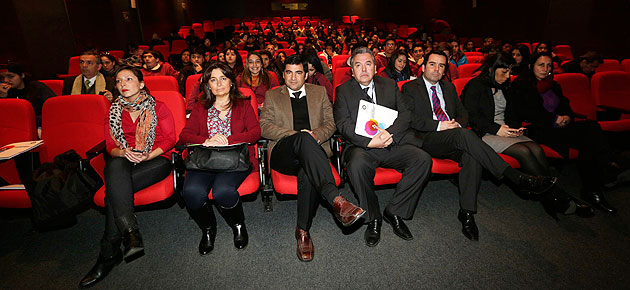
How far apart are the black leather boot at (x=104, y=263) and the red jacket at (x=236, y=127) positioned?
34.7 inches

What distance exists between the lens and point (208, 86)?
2490 millimetres

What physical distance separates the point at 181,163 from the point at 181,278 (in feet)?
2.67

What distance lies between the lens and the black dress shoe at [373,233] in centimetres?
231

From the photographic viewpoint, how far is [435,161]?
2500mm

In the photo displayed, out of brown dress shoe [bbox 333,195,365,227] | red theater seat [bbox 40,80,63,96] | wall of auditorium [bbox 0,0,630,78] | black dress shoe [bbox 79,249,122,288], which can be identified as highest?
wall of auditorium [bbox 0,0,630,78]

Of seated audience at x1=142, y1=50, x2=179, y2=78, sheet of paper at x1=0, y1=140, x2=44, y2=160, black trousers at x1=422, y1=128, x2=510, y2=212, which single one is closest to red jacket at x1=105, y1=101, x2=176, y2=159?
sheet of paper at x1=0, y1=140, x2=44, y2=160

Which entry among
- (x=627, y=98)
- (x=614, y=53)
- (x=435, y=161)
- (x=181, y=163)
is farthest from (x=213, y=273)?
(x=614, y=53)

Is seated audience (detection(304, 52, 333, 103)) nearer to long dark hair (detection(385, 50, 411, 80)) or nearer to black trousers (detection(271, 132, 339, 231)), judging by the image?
long dark hair (detection(385, 50, 411, 80))

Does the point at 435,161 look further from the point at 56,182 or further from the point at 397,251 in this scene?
the point at 56,182

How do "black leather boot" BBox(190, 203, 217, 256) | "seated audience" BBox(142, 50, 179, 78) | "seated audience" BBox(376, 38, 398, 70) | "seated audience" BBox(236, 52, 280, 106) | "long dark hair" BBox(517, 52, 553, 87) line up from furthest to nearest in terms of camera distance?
"seated audience" BBox(376, 38, 398, 70)
"seated audience" BBox(142, 50, 179, 78)
"seated audience" BBox(236, 52, 280, 106)
"long dark hair" BBox(517, 52, 553, 87)
"black leather boot" BBox(190, 203, 217, 256)

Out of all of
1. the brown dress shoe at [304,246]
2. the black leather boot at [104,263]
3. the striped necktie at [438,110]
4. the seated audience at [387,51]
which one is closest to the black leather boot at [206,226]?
the black leather boot at [104,263]

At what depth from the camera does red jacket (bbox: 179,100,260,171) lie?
239 cm

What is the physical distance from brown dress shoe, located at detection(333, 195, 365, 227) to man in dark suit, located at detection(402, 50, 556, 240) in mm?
1043

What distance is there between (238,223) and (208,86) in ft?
3.78
